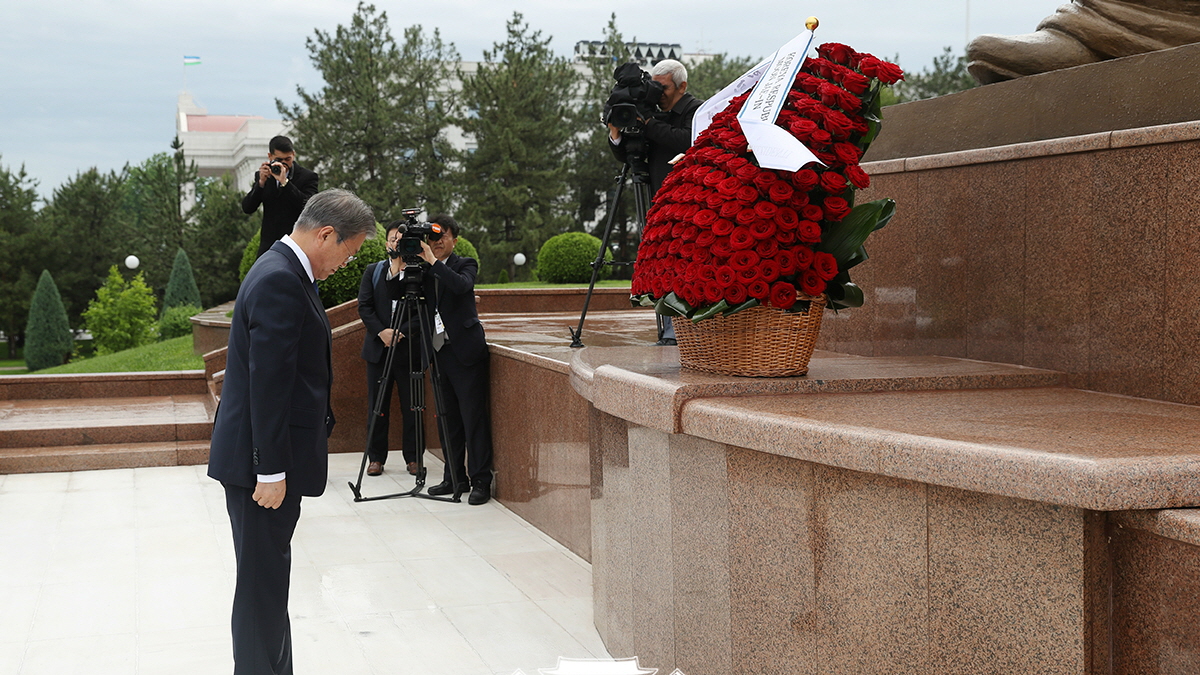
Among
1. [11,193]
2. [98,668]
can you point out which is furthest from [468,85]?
[98,668]

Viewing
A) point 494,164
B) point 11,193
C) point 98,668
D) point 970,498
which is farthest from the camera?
point 11,193

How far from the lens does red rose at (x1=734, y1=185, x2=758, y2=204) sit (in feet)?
9.55

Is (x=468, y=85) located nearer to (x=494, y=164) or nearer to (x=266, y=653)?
(x=494, y=164)

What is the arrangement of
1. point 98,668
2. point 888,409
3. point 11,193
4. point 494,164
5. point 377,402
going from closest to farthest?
point 888,409 → point 98,668 → point 377,402 → point 494,164 → point 11,193

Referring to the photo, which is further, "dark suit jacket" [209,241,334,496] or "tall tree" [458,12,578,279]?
"tall tree" [458,12,578,279]

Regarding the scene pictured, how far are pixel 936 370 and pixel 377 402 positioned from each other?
4506 mm

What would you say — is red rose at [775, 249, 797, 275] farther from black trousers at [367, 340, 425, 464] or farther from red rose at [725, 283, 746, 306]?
black trousers at [367, 340, 425, 464]

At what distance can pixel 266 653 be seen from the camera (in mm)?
3146

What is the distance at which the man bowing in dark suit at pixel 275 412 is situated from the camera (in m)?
2.97

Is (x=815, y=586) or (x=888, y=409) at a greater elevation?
(x=888, y=409)

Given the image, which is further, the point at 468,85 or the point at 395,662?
the point at 468,85

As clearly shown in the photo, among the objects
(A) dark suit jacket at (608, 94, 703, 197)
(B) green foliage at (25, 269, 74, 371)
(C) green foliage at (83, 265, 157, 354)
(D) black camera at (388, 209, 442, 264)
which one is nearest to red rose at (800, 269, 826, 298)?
(A) dark suit jacket at (608, 94, 703, 197)

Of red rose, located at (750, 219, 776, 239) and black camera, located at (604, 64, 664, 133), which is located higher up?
black camera, located at (604, 64, 664, 133)

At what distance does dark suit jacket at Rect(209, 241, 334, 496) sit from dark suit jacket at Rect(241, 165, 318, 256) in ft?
13.6
